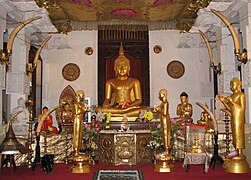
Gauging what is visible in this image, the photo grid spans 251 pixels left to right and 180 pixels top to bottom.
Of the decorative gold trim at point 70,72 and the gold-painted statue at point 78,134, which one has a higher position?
the decorative gold trim at point 70,72

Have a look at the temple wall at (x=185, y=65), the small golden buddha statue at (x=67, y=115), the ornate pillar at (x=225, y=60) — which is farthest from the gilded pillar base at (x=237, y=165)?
the temple wall at (x=185, y=65)

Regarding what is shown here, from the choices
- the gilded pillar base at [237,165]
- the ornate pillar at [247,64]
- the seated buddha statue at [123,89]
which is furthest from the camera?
the seated buddha statue at [123,89]

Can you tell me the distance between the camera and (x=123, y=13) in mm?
8344

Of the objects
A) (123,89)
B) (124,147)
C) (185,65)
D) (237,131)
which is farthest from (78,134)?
(185,65)

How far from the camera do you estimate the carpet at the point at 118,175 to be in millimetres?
4771

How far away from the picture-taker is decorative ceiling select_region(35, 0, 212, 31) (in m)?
7.36

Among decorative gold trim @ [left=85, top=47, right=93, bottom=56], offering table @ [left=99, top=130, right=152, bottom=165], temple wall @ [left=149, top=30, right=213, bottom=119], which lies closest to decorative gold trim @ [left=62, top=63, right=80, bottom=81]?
decorative gold trim @ [left=85, top=47, right=93, bottom=56]

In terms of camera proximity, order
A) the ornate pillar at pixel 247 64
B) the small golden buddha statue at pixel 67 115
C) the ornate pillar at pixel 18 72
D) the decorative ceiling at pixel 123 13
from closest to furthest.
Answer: the ornate pillar at pixel 247 64, the ornate pillar at pixel 18 72, the decorative ceiling at pixel 123 13, the small golden buddha statue at pixel 67 115

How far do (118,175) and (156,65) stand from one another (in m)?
5.07

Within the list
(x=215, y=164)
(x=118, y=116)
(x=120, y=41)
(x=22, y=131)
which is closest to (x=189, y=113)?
(x=118, y=116)

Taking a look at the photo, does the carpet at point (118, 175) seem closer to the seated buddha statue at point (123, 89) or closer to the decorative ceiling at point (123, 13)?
the seated buddha statue at point (123, 89)

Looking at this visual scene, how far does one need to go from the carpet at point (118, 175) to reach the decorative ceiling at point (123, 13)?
10.8ft

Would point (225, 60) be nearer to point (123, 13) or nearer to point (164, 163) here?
point (123, 13)

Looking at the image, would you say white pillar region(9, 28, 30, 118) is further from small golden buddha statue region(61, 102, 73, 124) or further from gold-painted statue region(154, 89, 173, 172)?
gold-painted statue region(154, 89, 173, 172)
